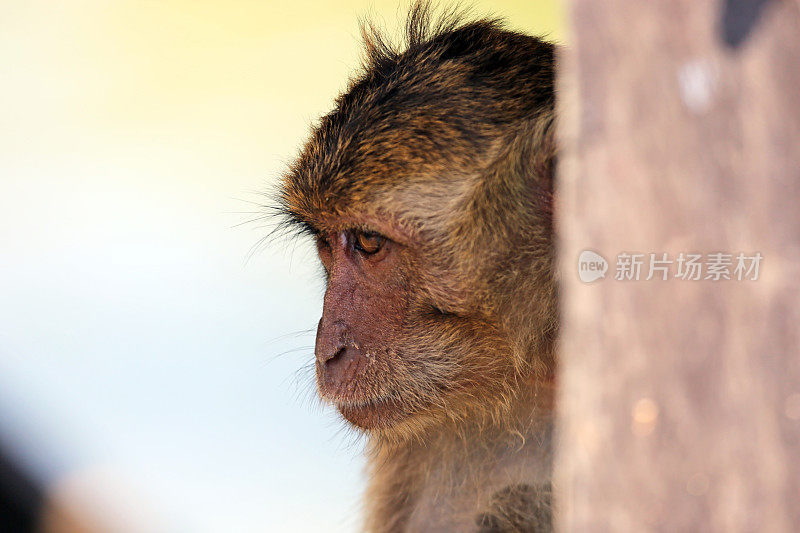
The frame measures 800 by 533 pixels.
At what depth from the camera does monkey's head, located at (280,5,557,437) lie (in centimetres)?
244

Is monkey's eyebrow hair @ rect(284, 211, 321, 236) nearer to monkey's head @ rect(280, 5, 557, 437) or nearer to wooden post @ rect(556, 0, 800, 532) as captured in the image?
monkey's head @ rect(280, 5, 557, 437)

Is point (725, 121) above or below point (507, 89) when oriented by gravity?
below

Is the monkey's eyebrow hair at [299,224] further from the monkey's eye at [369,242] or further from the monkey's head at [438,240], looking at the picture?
the monkey's eye at [369,242]

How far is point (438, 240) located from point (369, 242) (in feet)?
0.79

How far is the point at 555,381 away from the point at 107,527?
2.30m

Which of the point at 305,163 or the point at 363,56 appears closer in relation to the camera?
the point at 305,163

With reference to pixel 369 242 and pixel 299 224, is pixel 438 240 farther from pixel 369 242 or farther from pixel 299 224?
pixel 299 224

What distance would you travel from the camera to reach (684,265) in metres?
1.33

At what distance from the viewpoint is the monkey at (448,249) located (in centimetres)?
245

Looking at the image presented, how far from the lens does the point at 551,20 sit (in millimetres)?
4141

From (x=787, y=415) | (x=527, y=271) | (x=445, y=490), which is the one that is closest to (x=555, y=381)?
(x=527, y=271)


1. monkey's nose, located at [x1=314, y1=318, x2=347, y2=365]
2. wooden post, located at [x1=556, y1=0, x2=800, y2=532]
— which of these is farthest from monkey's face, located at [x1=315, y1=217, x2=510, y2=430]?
wooden post, located at [x1=556, y1=0, x2=800, y2=532]

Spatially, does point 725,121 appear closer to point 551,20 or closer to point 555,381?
point 555,381

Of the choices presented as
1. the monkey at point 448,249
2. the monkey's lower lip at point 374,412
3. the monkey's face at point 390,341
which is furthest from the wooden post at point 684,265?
the monkey's lower lip at point 374,412
